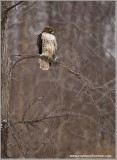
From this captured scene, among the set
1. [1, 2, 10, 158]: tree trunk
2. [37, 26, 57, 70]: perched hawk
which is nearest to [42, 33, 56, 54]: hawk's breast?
[37, 26, 57, 70]: perched hawk

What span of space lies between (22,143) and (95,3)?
8.00m

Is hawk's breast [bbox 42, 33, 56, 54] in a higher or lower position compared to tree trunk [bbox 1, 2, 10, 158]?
higher

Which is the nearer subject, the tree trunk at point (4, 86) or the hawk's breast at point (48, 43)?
the tree trunk at point (4, 86)

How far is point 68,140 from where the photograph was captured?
13984 mm

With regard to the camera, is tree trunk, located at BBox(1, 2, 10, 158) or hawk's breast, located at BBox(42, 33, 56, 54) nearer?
tree trunk, located at BBox(1, 2, 10, 158)

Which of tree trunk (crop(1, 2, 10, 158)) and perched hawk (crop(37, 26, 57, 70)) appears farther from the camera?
perched hawk (crop(37, 26, 57, 70))

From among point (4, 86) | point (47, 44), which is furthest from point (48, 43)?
point (4, 86)

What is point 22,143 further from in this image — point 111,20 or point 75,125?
point 75,125

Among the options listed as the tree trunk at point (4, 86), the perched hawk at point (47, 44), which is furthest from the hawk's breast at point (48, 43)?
the tree trunk at point (4, 86)

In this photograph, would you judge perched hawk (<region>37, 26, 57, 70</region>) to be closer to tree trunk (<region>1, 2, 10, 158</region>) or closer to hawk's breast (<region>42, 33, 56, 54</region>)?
hawk's breast (<region>42, 33, 56, 54</region>)

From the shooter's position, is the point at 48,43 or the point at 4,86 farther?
the point at 48,43

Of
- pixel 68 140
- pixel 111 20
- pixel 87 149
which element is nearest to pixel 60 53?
pixel 111 20

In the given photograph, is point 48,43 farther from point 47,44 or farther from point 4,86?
point 4,86

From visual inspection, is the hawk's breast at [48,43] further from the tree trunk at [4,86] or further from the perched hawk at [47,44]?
the tree trunk at [4,86]
